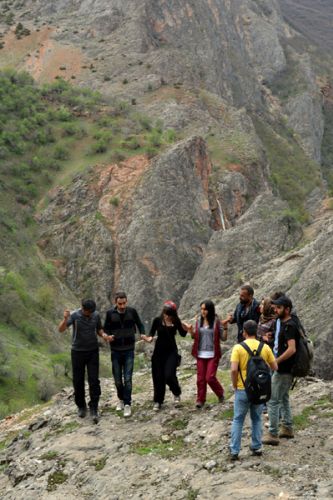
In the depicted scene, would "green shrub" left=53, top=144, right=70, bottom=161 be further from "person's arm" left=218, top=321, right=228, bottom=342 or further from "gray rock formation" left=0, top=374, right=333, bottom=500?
"person's arm" left=218, top=321, right=228, bottom=342

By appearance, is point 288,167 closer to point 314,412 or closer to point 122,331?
point 314,412

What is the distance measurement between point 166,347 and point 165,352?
0.11m

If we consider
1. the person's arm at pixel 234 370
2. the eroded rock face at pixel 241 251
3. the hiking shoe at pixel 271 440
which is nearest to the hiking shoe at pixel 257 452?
the hiking shoe at pixel 271 440

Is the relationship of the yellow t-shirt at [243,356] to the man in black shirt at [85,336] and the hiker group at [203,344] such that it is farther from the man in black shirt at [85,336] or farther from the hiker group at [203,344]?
the man in black shirt at [85,336]

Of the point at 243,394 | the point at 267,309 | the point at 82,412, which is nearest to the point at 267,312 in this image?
the point at 267,309

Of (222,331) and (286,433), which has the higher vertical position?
(222,331)

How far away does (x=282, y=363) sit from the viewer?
7738 millimetres

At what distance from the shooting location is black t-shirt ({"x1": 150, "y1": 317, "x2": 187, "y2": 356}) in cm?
944

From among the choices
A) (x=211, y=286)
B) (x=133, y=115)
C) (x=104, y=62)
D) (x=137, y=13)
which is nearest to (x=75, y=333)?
(x=211, y=286)

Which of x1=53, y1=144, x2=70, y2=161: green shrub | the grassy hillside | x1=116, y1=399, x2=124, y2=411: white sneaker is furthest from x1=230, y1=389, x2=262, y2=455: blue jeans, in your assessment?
x1=53, y1=144, x2=70, y2=161: green shrub

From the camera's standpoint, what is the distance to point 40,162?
38594 millimetres

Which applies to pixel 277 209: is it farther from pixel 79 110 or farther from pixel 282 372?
pixel 282 372

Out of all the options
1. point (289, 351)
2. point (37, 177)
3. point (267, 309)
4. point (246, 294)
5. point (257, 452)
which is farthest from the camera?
point (37, 177)

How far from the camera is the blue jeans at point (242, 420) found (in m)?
7.35
